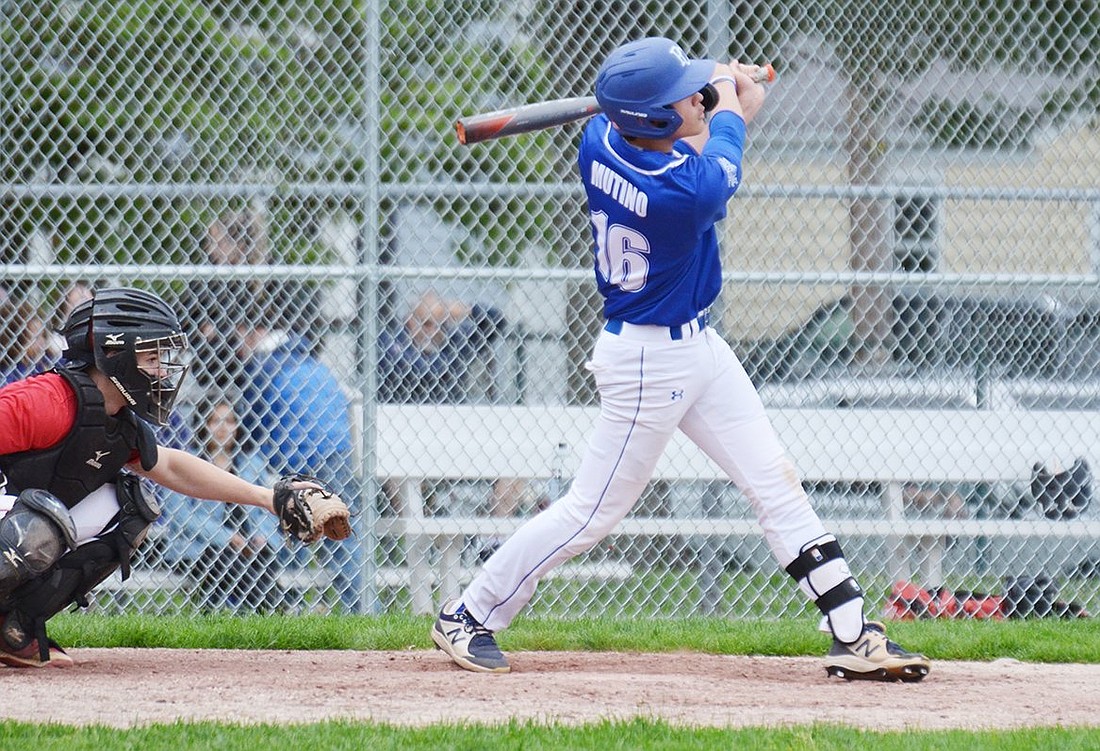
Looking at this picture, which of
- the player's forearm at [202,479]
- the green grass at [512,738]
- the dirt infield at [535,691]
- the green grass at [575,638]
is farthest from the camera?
Result: the green grass at [575,638]

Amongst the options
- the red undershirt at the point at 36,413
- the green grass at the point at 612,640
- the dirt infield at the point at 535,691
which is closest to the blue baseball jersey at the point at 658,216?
the dirt infield at the point at 535,691

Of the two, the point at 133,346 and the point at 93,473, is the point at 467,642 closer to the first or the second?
the point at 93,473

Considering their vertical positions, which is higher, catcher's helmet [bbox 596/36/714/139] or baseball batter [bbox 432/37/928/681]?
catcher's helmet [bbox 596/36/714/139]

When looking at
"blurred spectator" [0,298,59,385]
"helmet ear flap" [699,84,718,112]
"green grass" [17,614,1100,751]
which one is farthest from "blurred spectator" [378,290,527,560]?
"helmet ear flap" [699,84,718,112]

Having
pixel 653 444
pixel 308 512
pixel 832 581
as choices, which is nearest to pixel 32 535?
pixel 308 512

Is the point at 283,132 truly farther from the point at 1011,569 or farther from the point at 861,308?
the point at 1011,569

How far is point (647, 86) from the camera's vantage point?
3.81 metres

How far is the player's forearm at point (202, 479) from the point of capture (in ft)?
13.6

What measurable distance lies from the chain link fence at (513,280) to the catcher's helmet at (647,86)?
5.95 ft

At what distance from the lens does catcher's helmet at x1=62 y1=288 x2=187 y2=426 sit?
392 centimetres

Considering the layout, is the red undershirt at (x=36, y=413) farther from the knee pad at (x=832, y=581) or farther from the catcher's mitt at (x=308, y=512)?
the knee pad at (x=832, y=581)

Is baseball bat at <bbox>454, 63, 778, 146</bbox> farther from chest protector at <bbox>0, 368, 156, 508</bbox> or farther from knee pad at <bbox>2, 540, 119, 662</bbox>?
knee pad at <bbox>2, 540, 119, 662</bbox>

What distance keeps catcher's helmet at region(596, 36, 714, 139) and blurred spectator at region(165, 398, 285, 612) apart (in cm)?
275

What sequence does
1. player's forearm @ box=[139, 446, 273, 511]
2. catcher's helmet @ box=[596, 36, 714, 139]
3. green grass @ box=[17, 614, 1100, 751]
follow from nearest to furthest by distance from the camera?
green grass @ box=[17, 614, 1100, 751], catcher's helmet @ box=[596, 36, 714, 139], player's forearm @ box=[139, 446, 273, 511]
